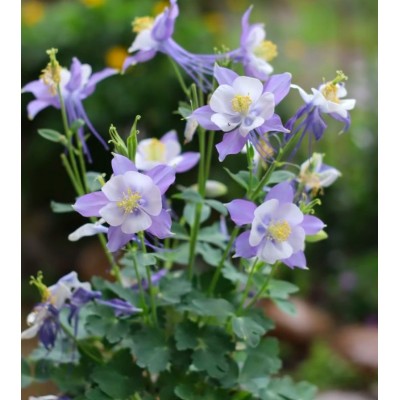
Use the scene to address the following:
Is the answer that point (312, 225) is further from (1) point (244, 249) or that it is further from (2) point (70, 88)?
(2) point (70, 88)

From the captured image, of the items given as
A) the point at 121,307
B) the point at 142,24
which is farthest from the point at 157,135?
the point at 121,307

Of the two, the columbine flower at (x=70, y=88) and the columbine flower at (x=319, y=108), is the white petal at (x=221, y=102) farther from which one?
the columbine flower at (x=70, y=88)

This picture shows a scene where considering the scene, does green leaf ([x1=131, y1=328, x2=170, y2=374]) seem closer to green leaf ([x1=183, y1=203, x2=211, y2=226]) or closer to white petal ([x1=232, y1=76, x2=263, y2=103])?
green leaf ([x1=183, y1=203, x2=211, y2=226])

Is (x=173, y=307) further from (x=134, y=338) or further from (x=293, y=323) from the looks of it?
(x=293, y=323)

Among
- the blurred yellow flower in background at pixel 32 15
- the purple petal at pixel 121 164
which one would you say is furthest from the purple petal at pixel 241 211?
the blurred yellow flower in background at pixel 32 15

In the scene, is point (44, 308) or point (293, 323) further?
point (293, 323)

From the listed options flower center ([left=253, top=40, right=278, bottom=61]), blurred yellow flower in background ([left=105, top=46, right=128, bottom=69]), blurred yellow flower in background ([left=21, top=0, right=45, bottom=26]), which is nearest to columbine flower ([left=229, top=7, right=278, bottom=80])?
flower center ([left=253, top=40, right=278, bottom=61])

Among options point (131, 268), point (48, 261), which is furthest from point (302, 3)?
point (131, 268)
